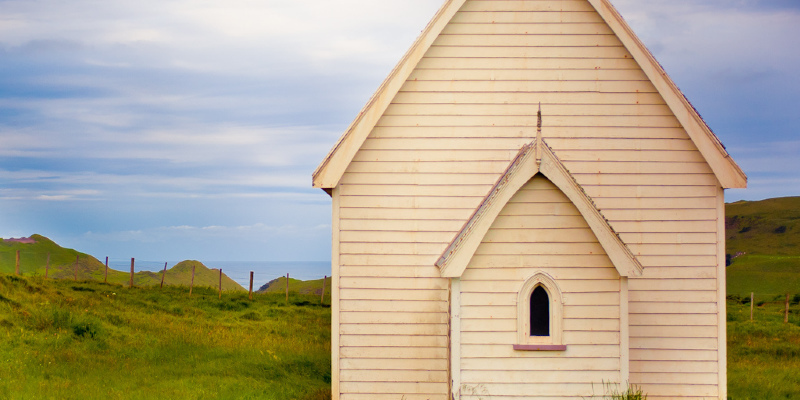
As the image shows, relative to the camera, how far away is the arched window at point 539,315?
34.2 ft

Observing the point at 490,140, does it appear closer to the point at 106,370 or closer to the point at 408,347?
the point at 408,347

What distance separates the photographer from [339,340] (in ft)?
40.4

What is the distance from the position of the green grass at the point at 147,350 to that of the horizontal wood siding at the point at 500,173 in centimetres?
311

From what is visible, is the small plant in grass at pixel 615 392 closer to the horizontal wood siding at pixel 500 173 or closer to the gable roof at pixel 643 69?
the horizontal wood siding at pixel 500 173

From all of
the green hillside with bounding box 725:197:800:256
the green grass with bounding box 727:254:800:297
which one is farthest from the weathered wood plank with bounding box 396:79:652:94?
the green hillside with bounding box 725:197:800:256

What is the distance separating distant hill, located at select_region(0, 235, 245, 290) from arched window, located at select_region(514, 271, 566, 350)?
44507 millimetres

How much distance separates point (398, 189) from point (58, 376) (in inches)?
370

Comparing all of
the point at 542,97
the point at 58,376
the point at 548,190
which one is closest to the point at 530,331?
the point at 548,190

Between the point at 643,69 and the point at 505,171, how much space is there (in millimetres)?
3232

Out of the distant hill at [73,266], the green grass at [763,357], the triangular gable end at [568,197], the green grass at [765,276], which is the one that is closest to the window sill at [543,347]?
the triangular gable end at [568,197]

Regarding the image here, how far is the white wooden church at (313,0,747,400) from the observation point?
40.4ft

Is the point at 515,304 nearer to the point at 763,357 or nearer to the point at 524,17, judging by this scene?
the point at 524,17

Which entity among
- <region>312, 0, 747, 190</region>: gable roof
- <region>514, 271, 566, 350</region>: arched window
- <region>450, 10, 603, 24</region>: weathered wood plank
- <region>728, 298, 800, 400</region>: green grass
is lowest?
<region>728, 298, 800, 400</region>: green grass

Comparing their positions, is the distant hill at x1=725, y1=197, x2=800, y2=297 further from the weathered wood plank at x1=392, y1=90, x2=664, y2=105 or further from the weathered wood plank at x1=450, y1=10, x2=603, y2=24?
the weathered wood plank at x1=450, y1=10, x2=603, y2=24
